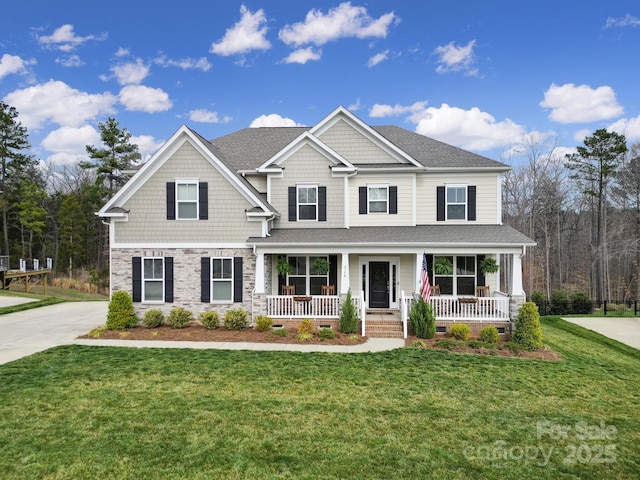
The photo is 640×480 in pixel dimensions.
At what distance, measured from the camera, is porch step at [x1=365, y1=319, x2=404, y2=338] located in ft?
44.0

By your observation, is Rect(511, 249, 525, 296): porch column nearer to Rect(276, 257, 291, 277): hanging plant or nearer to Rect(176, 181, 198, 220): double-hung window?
Rect(276, 257, 291, 277): hanging plant

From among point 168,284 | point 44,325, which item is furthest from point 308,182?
point 44,325

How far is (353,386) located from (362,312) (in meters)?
5.07

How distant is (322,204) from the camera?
16047 mm

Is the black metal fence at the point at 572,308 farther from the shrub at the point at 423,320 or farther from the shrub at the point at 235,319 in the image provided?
the shrub at the point at 235,319

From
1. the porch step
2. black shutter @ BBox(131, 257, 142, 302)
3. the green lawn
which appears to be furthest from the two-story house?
the green lawn

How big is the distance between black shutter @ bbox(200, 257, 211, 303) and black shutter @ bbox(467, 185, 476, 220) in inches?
443

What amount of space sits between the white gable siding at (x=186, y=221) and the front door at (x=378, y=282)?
521cm

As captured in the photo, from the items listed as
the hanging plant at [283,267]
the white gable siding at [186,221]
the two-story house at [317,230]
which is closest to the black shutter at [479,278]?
the two-story house at [317,230]

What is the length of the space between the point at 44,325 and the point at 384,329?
13.9 metres

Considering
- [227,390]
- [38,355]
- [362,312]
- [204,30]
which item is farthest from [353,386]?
[204,30]

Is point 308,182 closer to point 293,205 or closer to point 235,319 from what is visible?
point 293,205

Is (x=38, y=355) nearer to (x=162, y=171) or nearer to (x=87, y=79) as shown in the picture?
(x=162, y=171)

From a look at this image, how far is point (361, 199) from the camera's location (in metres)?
16.3
